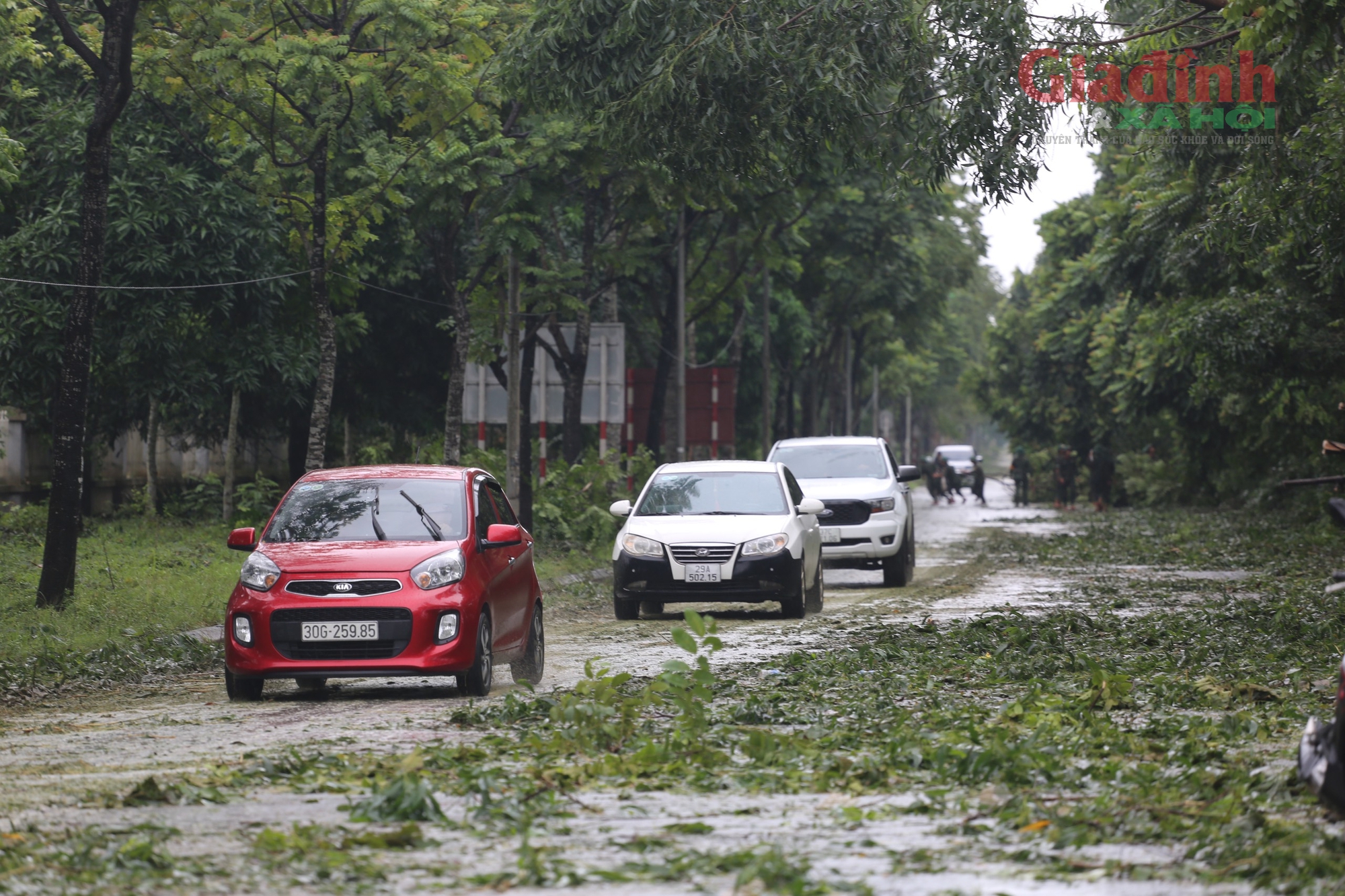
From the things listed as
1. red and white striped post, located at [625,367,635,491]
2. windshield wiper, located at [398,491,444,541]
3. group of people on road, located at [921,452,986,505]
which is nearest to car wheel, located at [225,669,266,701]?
windshield wiper, located at [398,491,444,541]

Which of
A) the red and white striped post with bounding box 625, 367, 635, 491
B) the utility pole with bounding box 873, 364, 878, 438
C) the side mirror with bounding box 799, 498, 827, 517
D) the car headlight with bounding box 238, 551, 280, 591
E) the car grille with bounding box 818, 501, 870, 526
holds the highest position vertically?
the utility pole with bounding box 873, 364, 878, 438

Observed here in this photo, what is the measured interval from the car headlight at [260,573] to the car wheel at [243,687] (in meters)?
0.58

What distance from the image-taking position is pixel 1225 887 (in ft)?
18.0

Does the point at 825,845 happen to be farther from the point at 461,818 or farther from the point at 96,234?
the point at 96,234

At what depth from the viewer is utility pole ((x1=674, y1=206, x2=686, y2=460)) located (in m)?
33.5

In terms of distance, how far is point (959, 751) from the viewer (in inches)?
304

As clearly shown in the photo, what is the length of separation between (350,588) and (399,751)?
2.78 m

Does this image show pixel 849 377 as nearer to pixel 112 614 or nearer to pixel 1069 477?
pixel 1069 477

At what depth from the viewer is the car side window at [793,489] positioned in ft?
61.8

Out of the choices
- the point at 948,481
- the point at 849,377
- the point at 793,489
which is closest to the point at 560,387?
the point at 793,489

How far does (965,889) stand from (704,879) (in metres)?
0.83

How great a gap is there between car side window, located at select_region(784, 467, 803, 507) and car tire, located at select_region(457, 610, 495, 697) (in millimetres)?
7446

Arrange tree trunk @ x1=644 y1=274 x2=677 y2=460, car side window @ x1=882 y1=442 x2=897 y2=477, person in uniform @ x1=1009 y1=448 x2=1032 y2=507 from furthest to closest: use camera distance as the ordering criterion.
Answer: person in uniform @ x1=1009 y1=448 x2=1032 y2=507 < tree trunk @ x1=644 y1=274 x2=677 y2=460 < car side window @ x1=882 y1=442 x2=897 y2=477

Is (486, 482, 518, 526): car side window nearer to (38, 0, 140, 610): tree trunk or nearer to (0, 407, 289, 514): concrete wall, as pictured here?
(38, 0, 140, 610): tree trunk
